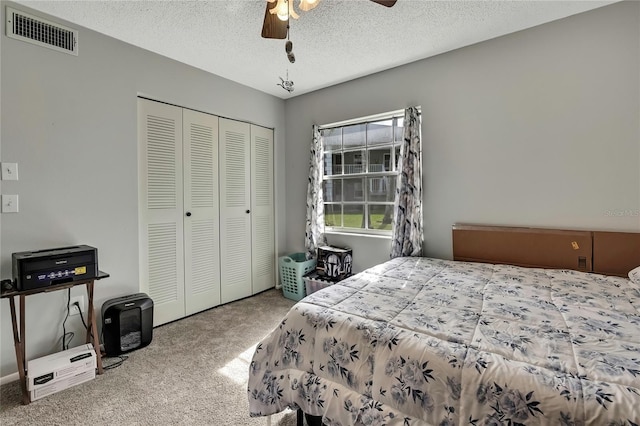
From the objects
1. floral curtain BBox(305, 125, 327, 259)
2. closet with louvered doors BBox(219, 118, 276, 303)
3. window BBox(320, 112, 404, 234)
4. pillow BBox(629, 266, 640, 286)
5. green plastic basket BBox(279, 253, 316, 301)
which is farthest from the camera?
floral curtain BBox(305, 125, 327, 259)

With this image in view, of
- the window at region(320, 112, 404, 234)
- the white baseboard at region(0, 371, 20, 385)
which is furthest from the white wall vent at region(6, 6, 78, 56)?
the window at region(320, 112, 404, 234)

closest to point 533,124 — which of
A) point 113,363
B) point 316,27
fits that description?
point 316,27

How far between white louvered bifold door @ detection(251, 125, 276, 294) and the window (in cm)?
74

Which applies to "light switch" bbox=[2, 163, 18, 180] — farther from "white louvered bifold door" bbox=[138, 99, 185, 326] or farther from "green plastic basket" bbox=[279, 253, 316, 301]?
"green plastic basket" bbox=[279, 253, 316, 301]

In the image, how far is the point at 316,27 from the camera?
2227mm

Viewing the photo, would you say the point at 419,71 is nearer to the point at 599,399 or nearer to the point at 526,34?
the point at 526,34

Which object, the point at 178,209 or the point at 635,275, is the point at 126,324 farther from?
the point at 635,275

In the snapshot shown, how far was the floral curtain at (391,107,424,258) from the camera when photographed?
108 inches

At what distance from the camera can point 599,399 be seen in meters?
0.80

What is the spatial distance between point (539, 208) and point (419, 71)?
1.65 metres

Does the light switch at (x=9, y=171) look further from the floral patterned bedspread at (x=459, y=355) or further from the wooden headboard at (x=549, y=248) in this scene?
the wooden headboard at (x=549, y=248)

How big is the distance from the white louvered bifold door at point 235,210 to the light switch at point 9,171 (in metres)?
1.59

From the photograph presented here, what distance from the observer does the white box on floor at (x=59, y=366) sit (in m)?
1.74

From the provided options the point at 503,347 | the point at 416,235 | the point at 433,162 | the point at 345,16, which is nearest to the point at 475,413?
the point at 503,347
